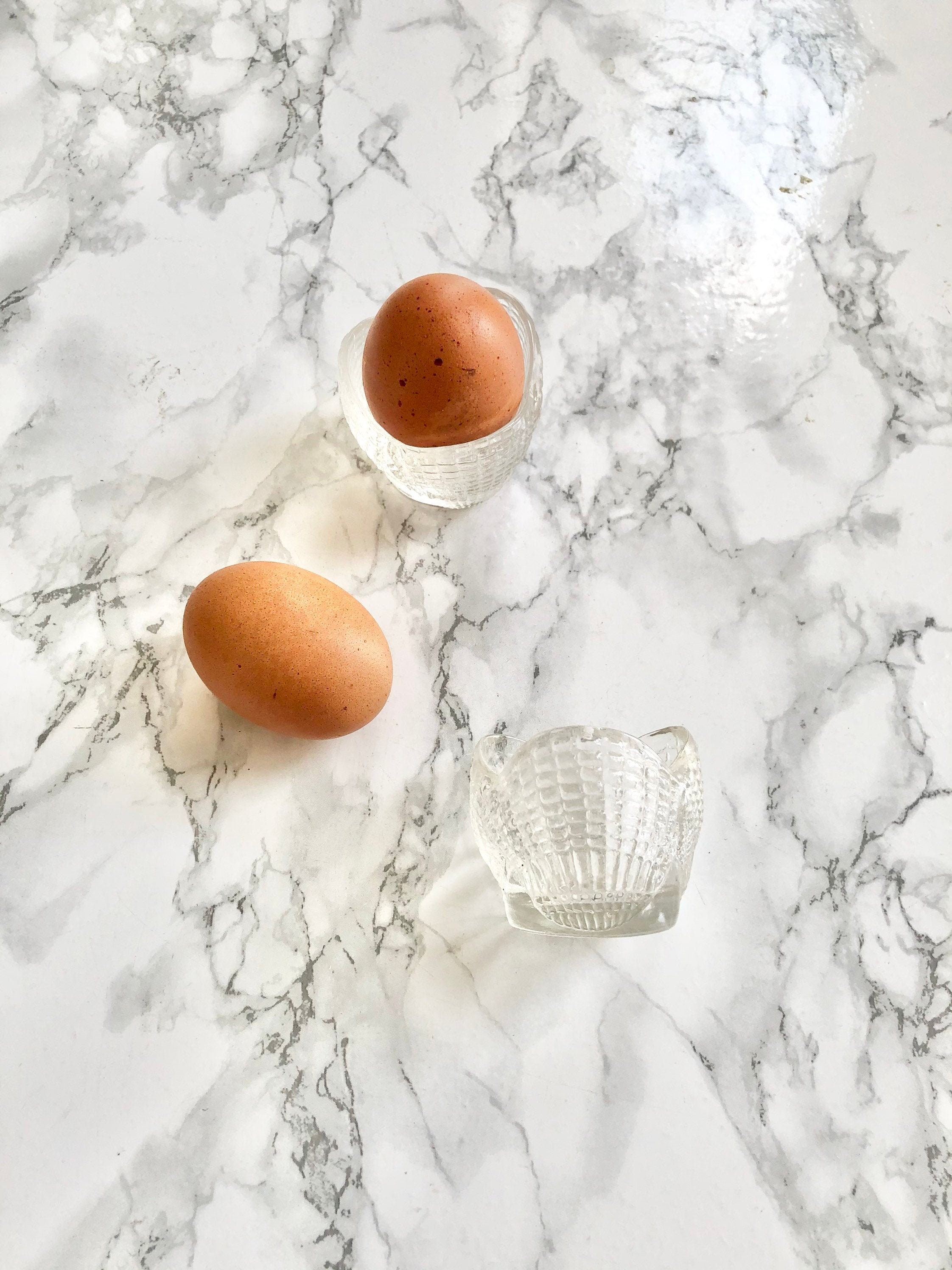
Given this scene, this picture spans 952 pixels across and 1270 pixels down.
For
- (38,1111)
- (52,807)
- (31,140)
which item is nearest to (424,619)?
(52,807)

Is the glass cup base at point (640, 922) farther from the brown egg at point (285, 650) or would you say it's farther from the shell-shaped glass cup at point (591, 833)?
the brown egg at point (285, 650)

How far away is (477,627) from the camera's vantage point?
71cm

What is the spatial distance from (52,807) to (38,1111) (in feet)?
0.64

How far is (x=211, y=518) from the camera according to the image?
718 millimetres

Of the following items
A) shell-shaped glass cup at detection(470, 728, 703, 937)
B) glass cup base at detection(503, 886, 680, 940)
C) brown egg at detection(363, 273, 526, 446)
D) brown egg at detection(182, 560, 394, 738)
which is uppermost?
brown egg at detection(363, 273, 526, 446)

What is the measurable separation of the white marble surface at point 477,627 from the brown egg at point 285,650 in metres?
0.07

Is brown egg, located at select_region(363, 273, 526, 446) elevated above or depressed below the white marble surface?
above

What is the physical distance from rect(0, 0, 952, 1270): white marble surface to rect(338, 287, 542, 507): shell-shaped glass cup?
4cm

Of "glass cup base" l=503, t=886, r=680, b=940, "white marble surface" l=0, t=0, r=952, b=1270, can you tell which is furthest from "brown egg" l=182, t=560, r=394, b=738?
"glass cup base" l=503, t=886, r=680, b=940

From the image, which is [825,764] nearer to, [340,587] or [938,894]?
[938,894]

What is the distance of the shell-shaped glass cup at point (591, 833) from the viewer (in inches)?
23.3

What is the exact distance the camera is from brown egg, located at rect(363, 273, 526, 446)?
23.2 inches

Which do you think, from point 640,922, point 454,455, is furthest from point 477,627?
point 640,922

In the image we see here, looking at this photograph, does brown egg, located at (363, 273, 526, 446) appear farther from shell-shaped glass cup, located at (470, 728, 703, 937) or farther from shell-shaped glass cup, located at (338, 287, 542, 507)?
shell-shaped glass cup, located at (470, 728, 703, 937)
